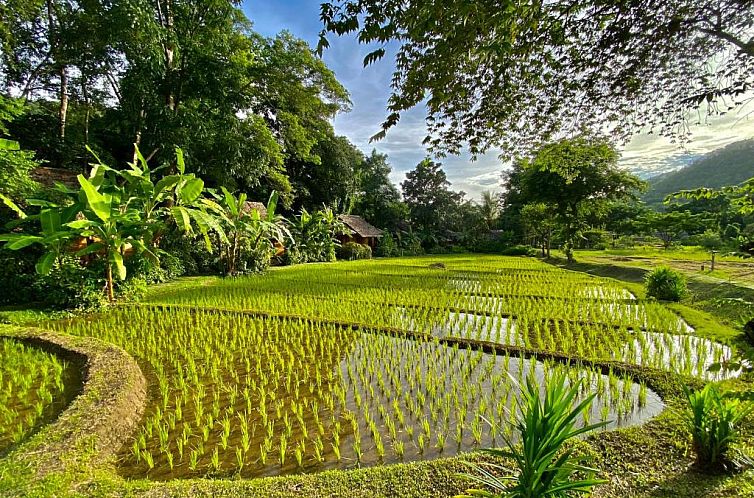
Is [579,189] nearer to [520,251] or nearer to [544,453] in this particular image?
[520,251]

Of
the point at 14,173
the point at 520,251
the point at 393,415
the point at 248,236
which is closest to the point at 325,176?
the point at 248,236

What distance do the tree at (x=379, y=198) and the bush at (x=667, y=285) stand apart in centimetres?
2466

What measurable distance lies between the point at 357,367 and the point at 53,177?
1185 cm

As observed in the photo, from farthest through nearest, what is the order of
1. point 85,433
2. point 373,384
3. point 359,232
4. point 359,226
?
1. point 359,226
2. point 359,232
3. point 373,384
4. point 85,433

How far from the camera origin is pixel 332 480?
85.1 inches

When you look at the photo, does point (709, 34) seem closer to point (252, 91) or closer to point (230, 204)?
point (230, 204)

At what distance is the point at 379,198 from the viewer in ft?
109

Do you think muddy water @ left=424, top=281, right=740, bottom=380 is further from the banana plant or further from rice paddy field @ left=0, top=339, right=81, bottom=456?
the banana plant

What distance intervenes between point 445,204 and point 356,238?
1415 centimetres

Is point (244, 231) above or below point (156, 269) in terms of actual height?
above

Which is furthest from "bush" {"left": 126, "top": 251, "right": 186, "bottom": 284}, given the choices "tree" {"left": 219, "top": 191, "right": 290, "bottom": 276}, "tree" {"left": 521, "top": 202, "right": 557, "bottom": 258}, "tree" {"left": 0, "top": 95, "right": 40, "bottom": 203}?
"tree" {"left": 521, "top": 202, "right": 557, "bottom": 258}

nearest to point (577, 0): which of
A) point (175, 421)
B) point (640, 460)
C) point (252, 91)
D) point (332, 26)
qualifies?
point (332, 26)

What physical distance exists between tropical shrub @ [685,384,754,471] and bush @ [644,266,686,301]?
7.15 metres

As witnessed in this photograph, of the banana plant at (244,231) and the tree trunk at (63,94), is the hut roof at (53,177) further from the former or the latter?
the banana plant at (244,231)
